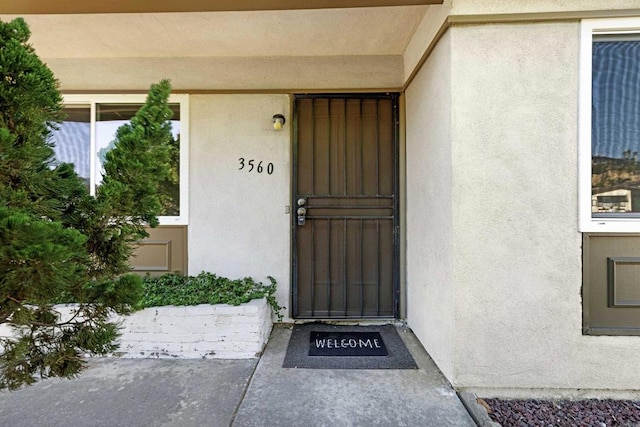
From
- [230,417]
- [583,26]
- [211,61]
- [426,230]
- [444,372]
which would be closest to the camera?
[230,417]

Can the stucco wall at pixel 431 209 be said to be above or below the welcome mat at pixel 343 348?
above

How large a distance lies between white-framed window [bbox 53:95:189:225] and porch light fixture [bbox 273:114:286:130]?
0.91 metres

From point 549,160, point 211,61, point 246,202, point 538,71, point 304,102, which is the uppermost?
point 211,61

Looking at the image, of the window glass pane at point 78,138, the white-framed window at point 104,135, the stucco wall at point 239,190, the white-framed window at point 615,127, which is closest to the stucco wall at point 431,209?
the white-framed window at point 615,127

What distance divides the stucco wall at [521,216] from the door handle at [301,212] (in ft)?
5.24

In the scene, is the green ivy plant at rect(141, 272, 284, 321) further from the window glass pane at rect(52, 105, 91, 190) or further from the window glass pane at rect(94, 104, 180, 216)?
the window glass pane at rect(52, 105, 91, 190)

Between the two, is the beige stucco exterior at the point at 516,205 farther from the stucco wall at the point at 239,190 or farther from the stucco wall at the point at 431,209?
the stucco wall at the point at 239,190

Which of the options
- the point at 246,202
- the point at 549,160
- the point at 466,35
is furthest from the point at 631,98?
the point at 246,202

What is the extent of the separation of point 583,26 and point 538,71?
395mm

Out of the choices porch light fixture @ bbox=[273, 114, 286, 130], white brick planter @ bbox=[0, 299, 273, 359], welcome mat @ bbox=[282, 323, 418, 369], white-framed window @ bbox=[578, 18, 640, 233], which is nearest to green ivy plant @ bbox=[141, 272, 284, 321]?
white brick planter @ bbox=[0, 299, 273, 359]

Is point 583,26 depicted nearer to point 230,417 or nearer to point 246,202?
point 246,202

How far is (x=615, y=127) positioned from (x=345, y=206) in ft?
7.04

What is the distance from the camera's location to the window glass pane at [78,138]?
3.39 metres

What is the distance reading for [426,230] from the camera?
2650mm
